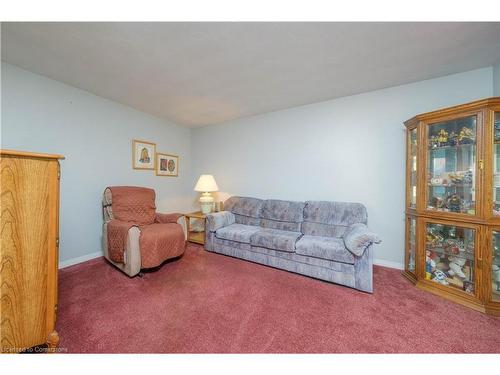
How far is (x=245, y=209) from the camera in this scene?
3182 millimetres

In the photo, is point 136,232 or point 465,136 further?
point 136,232

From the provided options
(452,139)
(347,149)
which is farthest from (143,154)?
(452,139)

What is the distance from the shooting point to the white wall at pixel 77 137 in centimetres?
204

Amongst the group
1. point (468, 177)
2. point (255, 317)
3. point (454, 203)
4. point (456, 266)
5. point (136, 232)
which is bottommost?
point (255, 317)

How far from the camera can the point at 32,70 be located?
2072 millimetres

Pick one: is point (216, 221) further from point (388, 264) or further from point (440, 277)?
point (440, 277)

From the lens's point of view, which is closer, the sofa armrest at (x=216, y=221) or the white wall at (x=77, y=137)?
the white wall at (x=77, y=137)

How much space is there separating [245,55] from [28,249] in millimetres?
2122

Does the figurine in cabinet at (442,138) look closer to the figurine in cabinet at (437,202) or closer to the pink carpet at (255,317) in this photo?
the figurine in cabinet at (437,202)

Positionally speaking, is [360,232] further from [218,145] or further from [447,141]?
[218,145]

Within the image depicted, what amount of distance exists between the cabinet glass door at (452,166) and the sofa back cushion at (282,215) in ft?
4.70

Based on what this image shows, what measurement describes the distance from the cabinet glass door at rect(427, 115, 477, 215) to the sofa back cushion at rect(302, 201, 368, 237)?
709 millimetres

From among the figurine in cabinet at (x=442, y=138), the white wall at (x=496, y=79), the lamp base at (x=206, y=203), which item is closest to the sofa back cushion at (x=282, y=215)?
the lamp base at (x=206, y=203)

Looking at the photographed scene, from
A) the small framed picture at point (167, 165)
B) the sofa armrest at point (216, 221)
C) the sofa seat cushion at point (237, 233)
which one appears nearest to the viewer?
the sofa seat cushion at point (237, 233)
